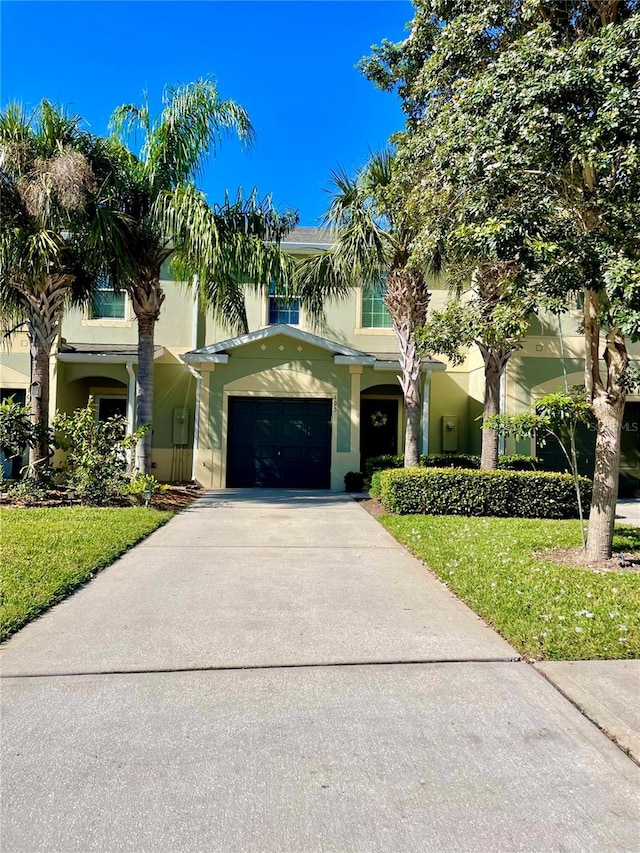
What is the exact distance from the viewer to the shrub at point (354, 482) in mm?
13914

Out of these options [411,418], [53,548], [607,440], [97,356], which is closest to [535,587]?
[607,440]

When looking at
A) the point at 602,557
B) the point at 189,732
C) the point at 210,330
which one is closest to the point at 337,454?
the point at 210,330

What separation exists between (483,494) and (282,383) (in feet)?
20.8

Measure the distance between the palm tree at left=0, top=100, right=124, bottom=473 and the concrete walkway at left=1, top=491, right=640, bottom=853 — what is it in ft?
24.4

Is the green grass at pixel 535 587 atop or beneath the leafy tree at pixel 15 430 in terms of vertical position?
beneath

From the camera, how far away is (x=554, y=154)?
557 centimetres

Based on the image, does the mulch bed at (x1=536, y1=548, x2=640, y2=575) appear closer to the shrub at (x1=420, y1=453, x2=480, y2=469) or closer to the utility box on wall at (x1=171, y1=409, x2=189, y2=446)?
the shrub at (x1=420, y1=453, x2=480, y2=469)

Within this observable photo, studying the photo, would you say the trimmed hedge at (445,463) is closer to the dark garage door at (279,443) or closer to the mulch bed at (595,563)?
the dark garage door at (279,443)

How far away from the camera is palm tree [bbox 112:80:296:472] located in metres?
10.2

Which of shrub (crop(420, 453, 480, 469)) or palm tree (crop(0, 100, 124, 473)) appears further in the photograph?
shrub (crop(420, 453, 480, 469))

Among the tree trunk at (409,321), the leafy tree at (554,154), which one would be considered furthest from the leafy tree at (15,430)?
the leafy tree at (554,154)

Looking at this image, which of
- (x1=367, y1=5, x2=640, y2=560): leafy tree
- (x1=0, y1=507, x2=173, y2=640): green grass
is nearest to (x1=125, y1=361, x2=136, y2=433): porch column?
(x1=0, y1=507, x2=173, y2=640): green grass

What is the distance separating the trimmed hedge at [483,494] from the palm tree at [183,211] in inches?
193

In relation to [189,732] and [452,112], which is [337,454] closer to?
[452,112]
